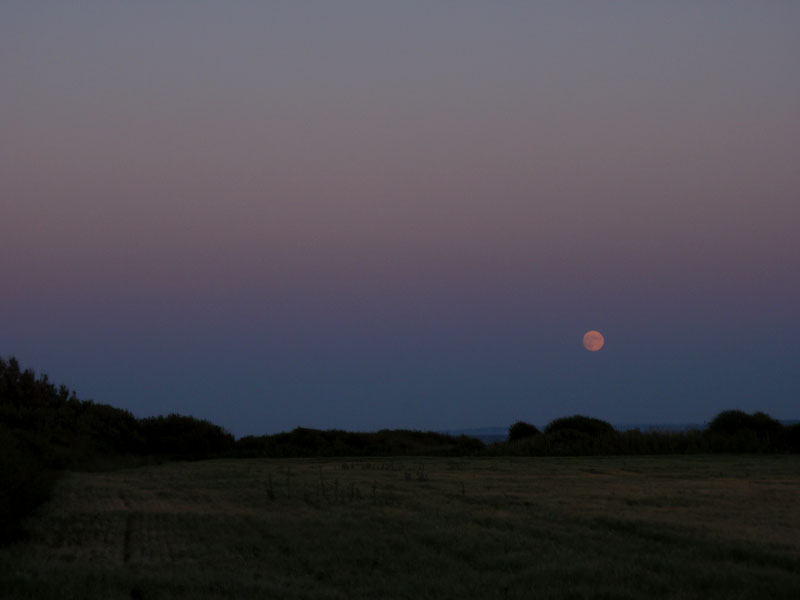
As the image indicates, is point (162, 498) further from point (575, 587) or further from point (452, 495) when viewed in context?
point (575, 587)

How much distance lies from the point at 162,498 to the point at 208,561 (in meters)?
7.86

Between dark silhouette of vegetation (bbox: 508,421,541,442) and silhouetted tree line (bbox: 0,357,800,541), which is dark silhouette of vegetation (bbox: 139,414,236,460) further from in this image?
dark silhouette of vegetation (bbox: 508,421,541,442)

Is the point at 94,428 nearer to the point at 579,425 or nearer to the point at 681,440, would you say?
the point at 579,425

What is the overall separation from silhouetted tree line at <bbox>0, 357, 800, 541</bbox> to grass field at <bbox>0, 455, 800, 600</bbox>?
51.5 feet

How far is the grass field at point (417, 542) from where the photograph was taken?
374 inches

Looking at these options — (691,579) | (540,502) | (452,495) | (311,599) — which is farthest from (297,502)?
(691,579)

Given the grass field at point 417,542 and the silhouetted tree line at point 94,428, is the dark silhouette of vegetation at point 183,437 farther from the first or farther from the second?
the grass field at point 417,542

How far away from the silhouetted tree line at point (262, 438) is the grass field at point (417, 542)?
618 inches

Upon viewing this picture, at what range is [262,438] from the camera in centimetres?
5119

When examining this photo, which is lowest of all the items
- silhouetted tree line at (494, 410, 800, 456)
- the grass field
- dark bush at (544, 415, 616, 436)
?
the grass field

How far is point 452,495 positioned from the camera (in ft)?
59.0

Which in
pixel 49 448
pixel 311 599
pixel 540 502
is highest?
pixel 49 448

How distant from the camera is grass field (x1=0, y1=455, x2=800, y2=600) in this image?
31.2ft

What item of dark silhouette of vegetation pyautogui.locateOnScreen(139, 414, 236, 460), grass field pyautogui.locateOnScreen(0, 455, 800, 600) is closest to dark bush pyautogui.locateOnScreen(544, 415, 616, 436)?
dark silhouette of vegetation pyautogui.locateOnScreen(139, 414, 236, 460)
